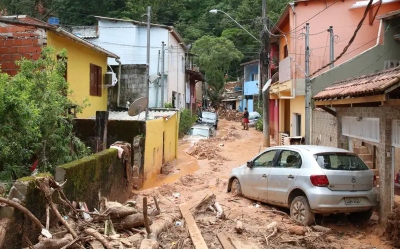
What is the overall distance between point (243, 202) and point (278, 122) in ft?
51.9

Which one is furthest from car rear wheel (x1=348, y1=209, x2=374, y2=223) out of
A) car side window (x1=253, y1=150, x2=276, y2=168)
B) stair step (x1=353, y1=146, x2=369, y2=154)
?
stair step (x1=353, y1=146, x2=369, y2=154)

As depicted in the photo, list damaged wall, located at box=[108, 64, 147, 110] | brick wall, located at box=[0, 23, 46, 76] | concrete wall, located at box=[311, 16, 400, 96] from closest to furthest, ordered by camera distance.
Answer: brick wall, located at box=[0, 23, 46, 76], concrete wall, located at box=[311, 16, 400, 96], damaged wall, located at box=[108, 64, 147, 110]

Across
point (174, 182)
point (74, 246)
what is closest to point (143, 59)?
point (174, 182)

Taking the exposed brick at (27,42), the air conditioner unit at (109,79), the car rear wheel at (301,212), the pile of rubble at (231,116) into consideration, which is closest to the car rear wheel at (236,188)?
the car rear wheel at (301,212)

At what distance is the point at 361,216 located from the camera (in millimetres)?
8547

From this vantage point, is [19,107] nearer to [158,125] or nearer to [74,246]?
[74,246]

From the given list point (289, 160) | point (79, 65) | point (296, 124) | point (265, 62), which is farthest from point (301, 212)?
point (265, 62)

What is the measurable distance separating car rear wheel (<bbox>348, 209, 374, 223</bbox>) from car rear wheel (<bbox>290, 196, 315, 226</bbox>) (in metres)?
1.04

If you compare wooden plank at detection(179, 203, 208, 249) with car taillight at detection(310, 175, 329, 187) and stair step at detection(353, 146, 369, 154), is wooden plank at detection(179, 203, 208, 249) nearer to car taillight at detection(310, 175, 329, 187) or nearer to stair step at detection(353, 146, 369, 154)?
car taillight at detection(310, 175, 329, 187)

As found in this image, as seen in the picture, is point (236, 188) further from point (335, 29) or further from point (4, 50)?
point (335, 29)

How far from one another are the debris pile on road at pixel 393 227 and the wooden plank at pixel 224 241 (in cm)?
294

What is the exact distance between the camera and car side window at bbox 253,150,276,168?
9.81 metres

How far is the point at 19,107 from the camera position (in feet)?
23.5

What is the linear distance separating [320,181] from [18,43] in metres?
9.66
